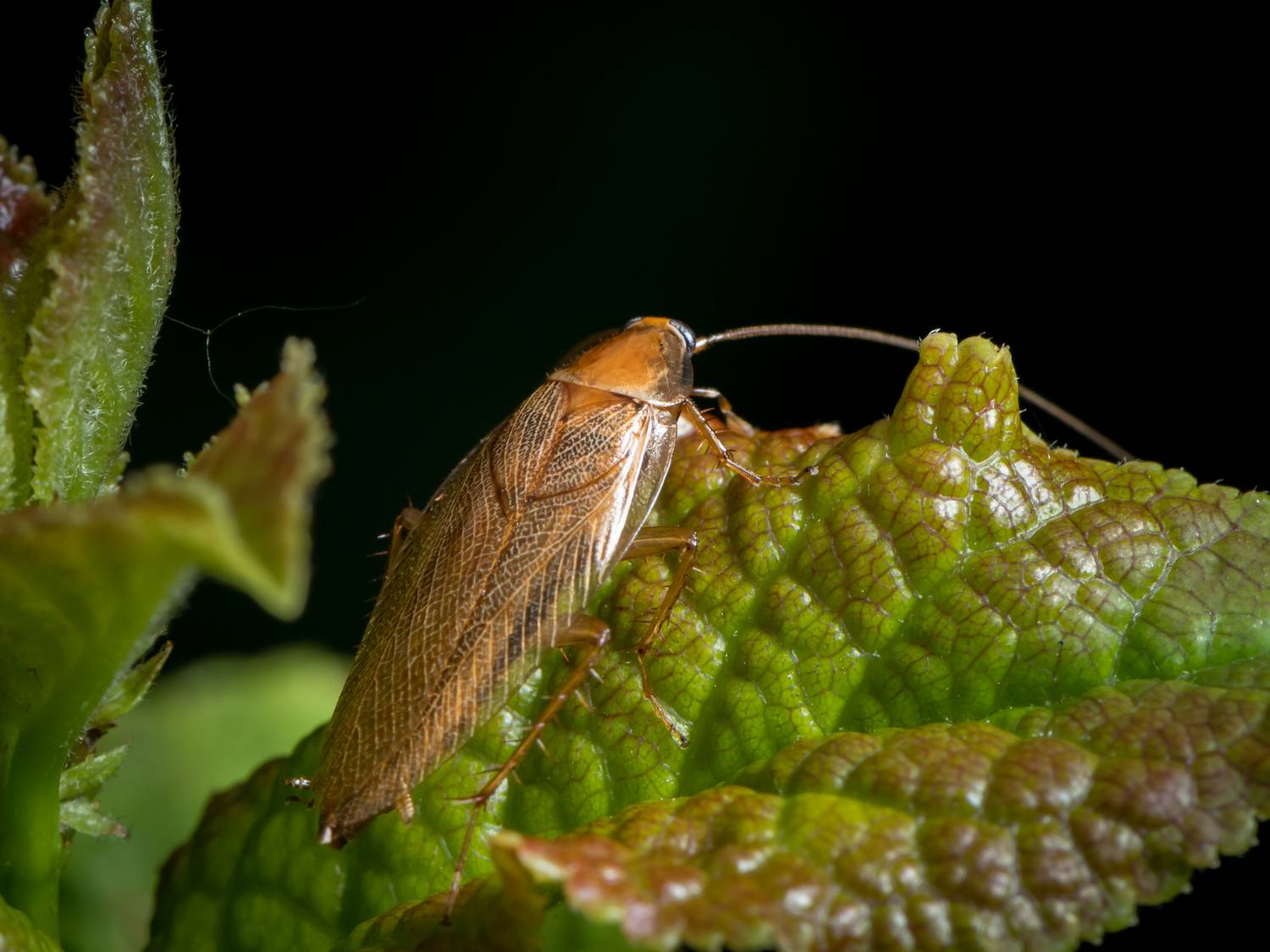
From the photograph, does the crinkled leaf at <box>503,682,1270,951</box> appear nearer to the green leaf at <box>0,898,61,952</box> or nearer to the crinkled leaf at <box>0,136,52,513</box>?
the green leaf at <box>0,898,61,952</box>

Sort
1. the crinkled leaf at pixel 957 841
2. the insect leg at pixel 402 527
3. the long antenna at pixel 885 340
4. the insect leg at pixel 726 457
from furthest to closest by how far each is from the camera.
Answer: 1. the long antenna at pixel 885 340
2. the insect leg at pixel 402 527
3. the insect leg at pixel 726 457
4. the crinkled leaf at pixel 957 841

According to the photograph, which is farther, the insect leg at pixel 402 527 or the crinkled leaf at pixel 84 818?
the insect leg at pixel 402 527

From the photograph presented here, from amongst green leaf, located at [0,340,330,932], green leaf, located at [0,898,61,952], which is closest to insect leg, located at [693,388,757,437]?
green leaf, located at [0,340,330,932]

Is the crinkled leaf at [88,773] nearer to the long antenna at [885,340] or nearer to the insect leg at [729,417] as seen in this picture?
the insect leg at [729,417]

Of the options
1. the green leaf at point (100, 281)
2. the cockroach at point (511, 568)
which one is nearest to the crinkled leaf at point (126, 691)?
the green leaf at point (100, 281)

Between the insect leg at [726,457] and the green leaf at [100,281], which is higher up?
the green leaf at [100,281]

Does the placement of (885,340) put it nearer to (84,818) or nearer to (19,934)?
(84,818)

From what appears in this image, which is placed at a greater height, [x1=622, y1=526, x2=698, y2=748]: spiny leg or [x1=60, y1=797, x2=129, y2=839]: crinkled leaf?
[x1=622, y1=526, x2=698, y2=748]: spiny leg
